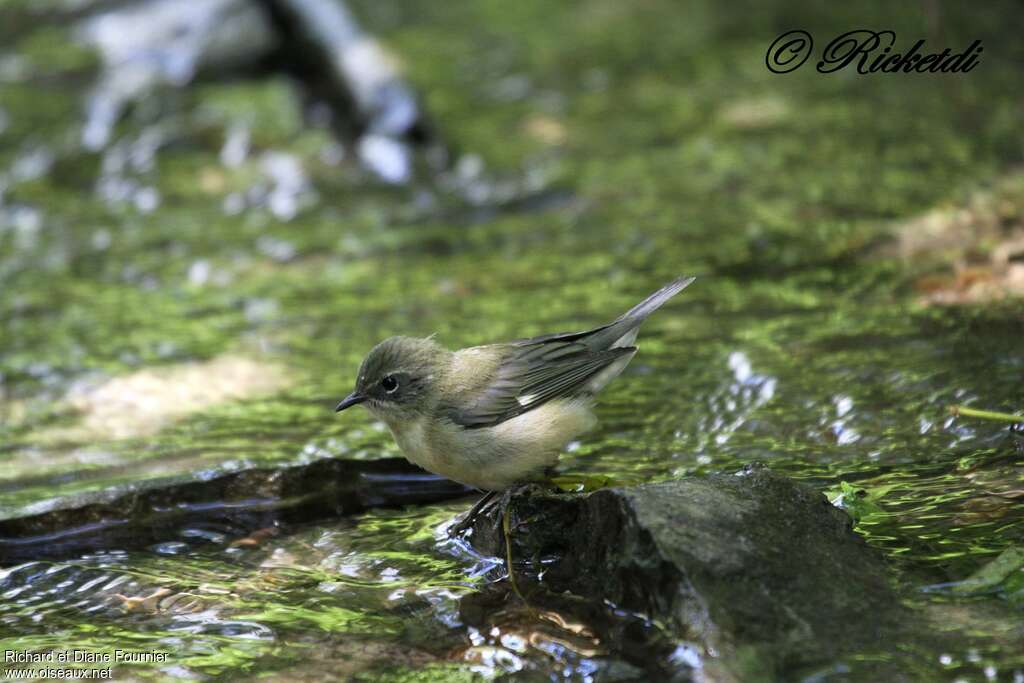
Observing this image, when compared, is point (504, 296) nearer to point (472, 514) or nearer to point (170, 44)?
point (472, 514)

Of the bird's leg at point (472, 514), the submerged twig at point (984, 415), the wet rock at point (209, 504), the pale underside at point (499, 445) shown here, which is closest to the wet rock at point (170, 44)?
the wet rock at point (209, 504)

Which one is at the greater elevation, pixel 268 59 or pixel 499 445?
pixel 268 59

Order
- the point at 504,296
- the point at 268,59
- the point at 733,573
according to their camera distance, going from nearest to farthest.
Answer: the point at 733,573
the point at 504,296
the point at 268,59

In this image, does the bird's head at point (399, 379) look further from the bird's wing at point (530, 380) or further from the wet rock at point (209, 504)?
the wet rock at point (209, 504)

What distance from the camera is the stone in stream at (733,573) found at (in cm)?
312

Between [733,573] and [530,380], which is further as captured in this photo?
[530,380]

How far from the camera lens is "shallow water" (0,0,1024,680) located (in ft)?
12.3

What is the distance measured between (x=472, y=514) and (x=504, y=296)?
2.61 meters

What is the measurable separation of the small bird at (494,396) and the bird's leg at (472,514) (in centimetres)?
6

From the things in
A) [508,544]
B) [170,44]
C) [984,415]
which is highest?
[170,44]

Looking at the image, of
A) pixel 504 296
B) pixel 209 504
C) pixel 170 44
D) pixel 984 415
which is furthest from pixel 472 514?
pixel 170 44

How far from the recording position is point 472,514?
4273 mm

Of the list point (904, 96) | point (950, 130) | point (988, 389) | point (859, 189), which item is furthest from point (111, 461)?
point (904, 96)

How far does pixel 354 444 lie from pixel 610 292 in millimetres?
2012
